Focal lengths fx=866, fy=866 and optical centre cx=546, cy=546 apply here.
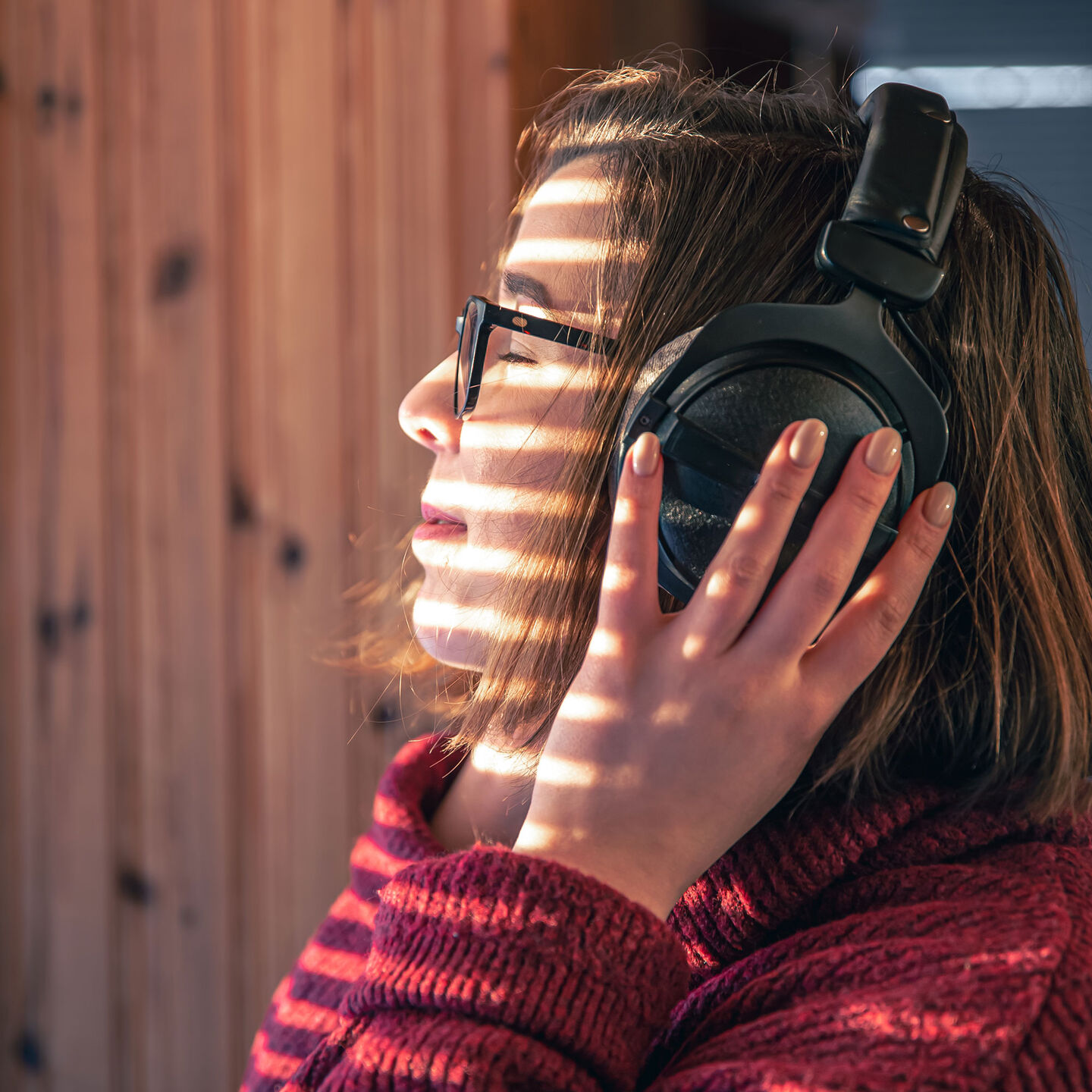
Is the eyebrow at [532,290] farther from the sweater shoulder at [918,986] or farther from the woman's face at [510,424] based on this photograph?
the sweater shoulder at [918,986]

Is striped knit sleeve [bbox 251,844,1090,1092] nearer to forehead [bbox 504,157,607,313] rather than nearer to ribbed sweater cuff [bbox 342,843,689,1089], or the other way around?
ribbed sweater cuff [bbox 342,843,689,1089]

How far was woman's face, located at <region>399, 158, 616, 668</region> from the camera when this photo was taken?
729mm

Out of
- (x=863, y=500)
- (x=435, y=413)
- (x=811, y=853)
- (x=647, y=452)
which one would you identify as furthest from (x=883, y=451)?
(x=435, y=413)

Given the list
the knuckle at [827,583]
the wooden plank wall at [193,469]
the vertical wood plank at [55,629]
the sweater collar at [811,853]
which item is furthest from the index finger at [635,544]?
the vertical wood plank at [55,629]

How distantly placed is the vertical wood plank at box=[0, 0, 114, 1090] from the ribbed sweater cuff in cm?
100

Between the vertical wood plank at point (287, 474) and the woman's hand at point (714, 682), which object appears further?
the vertical wood plank at point (287, 474)

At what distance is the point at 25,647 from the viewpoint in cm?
137

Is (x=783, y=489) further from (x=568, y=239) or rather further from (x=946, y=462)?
(x=568, y=239)

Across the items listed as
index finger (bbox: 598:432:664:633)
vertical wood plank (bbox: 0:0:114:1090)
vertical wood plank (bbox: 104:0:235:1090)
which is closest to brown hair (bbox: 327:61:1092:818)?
index finger (bbox: 598:432:664:633)

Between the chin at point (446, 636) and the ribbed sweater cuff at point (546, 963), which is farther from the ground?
the chin at point (446, 636)

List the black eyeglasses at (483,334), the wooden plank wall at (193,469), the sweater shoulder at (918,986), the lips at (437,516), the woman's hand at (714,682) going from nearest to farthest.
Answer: the sweater shoulder at (918,986) → the woman's hand at (714,682) → the black eyeglasses at (483,334) → the lips at (437,516) → the wooden plank wall at (193,469)

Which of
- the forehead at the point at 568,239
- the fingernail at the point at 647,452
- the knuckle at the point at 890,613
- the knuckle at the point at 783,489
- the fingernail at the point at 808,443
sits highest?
the forehead at the point at 568,239

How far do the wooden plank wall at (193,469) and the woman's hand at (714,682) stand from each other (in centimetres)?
73

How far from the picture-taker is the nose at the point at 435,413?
81cm
